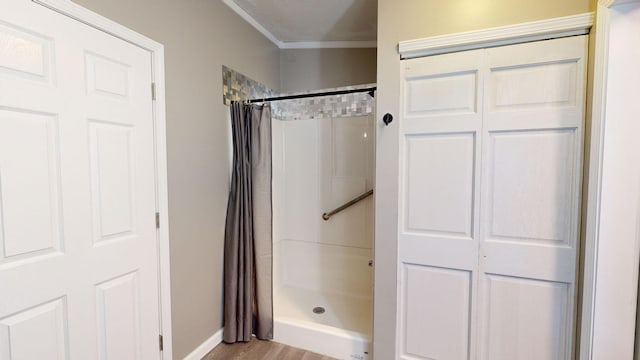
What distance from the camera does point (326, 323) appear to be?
229cm

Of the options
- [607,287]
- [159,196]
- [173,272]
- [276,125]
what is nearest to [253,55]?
[276,125]

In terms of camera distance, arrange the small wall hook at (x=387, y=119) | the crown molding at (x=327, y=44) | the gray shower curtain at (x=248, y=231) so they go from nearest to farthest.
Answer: the small wall hook at (x=387, y=119) < the gray shower curtain at (x=248, y=231) < the crown molding at (x=327, y=44)

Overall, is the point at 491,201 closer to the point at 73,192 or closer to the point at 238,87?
the point at 238,87

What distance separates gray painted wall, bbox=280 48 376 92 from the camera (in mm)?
2861

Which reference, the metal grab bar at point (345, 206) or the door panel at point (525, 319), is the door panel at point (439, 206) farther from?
the metal grab bar at point (345, 206)

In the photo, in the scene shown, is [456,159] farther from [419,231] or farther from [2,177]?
[2,177]

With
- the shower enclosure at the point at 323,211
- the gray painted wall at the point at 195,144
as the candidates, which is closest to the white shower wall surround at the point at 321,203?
the shower enclosure at the point at 323,211

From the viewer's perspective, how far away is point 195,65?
75.0 inches

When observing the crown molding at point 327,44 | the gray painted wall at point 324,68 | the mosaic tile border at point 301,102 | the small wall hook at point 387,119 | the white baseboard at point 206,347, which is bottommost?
the white baseboard at point 206,347

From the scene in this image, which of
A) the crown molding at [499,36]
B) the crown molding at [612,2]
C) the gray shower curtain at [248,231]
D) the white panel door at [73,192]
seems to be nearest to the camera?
the white panel door at [73,192]

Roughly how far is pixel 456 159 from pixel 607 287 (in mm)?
895

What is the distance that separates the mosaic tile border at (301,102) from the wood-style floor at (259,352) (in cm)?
185

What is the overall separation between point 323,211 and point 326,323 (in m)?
1.03

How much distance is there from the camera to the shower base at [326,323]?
2.00 metres
